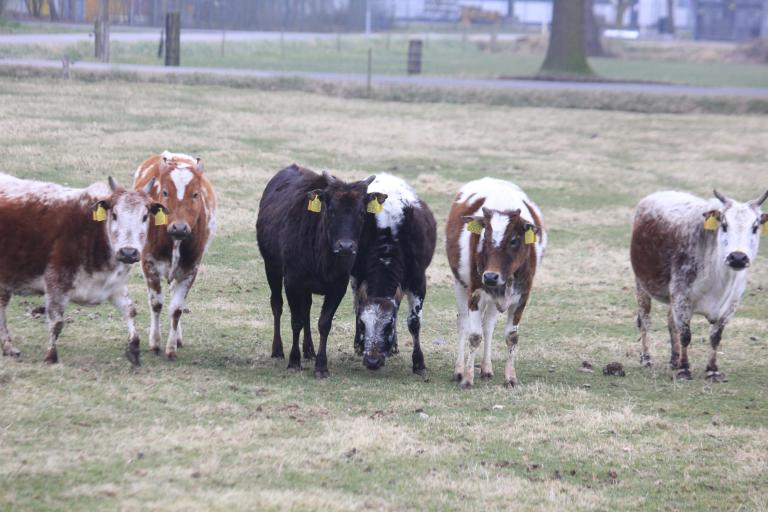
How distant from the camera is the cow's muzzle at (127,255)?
964 cm

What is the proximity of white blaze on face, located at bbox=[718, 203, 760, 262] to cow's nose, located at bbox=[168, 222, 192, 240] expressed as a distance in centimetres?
505

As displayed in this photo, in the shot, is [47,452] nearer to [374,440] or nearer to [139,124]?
[374,440]

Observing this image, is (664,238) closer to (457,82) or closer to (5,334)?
(5,334)

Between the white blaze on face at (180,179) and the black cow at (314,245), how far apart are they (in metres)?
0.93

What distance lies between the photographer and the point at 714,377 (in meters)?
11.2

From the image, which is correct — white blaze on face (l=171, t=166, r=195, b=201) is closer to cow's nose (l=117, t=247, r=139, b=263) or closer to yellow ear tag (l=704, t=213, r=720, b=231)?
cow's nose (l=117, t=247, r=139, b=263)

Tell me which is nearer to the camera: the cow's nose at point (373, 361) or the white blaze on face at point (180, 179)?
the cow's nose at point (373, 361)

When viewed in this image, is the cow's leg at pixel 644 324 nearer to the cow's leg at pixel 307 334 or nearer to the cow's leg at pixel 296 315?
the cow's leg at pixel 307 334

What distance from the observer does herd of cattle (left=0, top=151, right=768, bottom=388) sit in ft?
32.8

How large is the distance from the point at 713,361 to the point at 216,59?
34.6 m

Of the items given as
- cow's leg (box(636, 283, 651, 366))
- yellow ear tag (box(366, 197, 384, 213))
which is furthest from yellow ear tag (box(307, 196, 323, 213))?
cow's leg (box(636, 283, 651, 366))

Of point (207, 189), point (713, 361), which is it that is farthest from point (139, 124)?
point (713, 361)

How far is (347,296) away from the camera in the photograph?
14.5 metres

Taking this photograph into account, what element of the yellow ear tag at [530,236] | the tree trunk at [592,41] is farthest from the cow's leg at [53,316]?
the tree trunk at [592,41]
